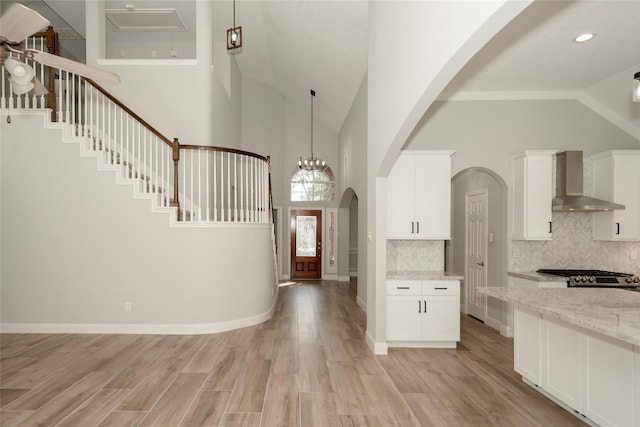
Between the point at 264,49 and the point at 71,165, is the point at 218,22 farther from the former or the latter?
the point at 71,165

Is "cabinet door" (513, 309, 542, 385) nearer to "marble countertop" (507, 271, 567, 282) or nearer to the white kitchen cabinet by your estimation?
the white kitchen cabinet

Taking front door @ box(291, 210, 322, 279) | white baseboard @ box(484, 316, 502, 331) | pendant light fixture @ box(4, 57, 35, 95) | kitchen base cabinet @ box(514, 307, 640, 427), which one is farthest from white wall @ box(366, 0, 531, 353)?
front door @ box(291, 210, 322, 279)

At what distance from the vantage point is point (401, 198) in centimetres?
494

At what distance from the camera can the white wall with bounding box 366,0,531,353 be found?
206cm

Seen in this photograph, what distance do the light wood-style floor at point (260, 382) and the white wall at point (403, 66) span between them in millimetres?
851

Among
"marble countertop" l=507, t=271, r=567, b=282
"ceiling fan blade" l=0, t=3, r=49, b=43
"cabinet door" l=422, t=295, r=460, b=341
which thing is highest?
"ceiling fan blade" l=0, t=3, r=49, b=43

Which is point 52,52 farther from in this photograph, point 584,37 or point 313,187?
point 313,187

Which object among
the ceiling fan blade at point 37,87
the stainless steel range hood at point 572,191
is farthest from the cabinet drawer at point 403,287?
the ceiling fan blade at point 37,87

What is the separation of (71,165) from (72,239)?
1.11m

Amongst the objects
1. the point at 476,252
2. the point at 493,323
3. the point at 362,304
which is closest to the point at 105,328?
the point at 362,304

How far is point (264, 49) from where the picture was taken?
27.8 ft

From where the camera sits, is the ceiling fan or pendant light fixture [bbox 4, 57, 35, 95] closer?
the ceiling fan

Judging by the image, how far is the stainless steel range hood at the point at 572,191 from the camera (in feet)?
15.6

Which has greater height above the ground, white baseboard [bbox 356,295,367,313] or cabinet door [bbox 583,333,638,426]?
cabinet door [bbox 583,333,638,426]
